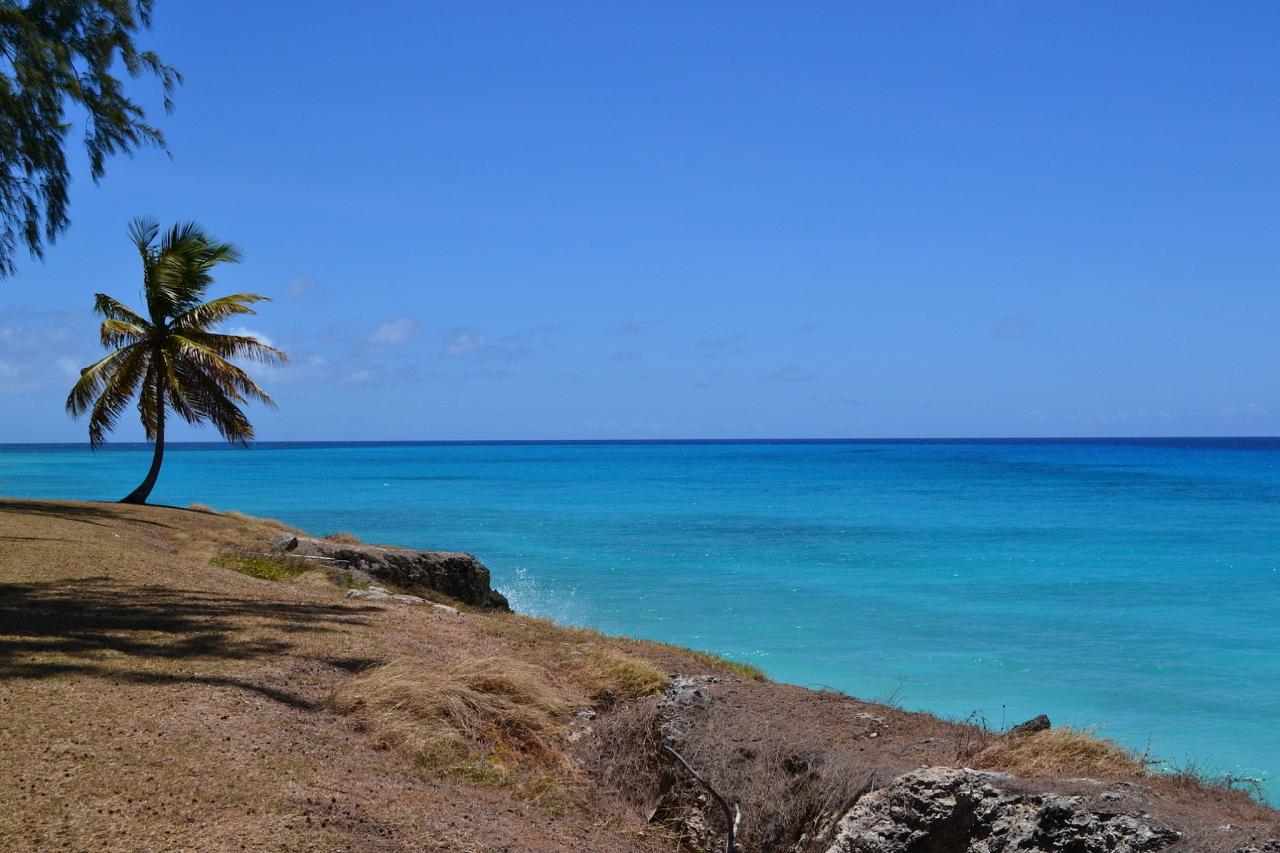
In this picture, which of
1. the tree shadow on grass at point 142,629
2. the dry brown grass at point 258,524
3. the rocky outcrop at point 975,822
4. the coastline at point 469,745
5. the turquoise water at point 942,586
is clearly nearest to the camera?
the rocky outcrop at point 975,822

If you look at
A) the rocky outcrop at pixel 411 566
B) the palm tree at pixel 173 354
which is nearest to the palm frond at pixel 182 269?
the palm tree at pixel 173 354

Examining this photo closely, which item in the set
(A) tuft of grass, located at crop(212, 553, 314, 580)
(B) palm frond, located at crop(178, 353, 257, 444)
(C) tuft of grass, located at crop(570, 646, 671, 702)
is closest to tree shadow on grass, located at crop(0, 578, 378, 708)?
(C) tuft of grass, located at crop(570, 646, 671, 702)

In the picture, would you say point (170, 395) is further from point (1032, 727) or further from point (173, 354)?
point (1032, 727)

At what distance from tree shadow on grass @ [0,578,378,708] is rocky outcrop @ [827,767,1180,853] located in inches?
173

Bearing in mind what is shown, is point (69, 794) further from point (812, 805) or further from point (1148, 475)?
point (1148, 475)

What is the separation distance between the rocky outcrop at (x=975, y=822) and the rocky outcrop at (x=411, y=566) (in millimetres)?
12131

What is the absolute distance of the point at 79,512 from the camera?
20.0 meters

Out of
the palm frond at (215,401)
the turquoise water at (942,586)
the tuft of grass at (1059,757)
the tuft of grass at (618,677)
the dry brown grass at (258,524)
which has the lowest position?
the turquoise water at (942,586)

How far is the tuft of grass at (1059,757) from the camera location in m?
6.71

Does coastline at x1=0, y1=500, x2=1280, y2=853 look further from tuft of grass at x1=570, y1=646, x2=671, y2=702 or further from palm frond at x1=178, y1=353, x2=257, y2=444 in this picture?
palm frond at x1=178, y1=353, x2=257, y2=444

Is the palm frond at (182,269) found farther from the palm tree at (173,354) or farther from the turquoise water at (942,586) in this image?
the turquoise water at (942,586)

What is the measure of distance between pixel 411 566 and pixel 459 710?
9.54 metres

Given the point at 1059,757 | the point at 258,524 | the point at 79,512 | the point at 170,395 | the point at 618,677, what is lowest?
the point at 618,677

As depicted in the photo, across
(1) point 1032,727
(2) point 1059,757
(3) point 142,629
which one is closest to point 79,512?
(3) point 142,629
